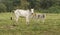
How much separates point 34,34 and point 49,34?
0.78 m

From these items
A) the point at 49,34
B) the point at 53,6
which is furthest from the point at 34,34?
the point at 53,6

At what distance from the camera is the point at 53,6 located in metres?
39.1

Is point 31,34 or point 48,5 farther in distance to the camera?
point 48,5

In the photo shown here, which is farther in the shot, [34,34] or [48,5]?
[48,5]

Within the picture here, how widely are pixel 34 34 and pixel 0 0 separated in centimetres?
3193

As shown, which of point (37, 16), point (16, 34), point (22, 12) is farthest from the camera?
point (37, 16)

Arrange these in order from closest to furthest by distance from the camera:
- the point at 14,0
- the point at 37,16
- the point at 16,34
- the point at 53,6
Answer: the point at 16,34 < the point at 37,16 < the point at 53,6 < the point at 14,0

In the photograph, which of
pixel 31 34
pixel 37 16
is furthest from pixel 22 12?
pixel 31 34

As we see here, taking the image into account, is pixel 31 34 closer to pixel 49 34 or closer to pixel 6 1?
pixel 49 34

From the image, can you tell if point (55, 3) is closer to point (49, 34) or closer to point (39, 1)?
point (39, 1)

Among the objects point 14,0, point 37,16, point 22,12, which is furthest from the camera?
point 14,0

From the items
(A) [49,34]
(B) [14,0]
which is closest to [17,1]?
(B) [14,0]

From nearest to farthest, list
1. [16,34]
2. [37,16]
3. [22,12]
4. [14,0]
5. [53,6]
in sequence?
[16,34]
[22,12]
[37,16]
[53,6]
[14,0]

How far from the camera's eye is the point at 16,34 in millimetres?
9781
